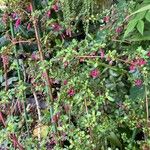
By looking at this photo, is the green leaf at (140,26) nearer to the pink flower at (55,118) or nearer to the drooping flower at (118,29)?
the drooping flower at (118,29)

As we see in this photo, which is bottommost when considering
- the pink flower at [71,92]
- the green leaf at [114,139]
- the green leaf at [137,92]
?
the green leaf at [114,139]

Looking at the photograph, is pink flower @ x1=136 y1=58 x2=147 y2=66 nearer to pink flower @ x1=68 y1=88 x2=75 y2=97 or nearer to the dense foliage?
the dense foliage

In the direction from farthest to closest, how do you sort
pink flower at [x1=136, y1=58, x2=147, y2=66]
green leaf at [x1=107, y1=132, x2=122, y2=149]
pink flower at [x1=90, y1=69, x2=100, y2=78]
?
1. green leaf at [x1=107, y1=132, x2=122, y2=149]
2. pink flower at [x1=90, y1=69, x2=100, y2=78]
3. pink flower at [x1=136, y1=58, x2=147, y2=66]

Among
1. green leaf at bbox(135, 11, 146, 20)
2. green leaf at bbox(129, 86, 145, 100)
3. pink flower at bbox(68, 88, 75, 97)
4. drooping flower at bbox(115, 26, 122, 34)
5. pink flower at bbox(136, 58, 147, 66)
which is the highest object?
green leaf at bbox(135, 11, 146, 20)

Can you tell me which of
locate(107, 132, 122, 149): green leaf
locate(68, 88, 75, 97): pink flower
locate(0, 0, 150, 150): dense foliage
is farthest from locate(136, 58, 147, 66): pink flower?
locate(107, 132, 122, 149): green leaf

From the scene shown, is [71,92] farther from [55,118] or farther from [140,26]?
[140,26]

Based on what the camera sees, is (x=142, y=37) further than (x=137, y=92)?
No

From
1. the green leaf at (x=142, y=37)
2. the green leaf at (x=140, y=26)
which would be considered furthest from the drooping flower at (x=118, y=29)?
the green leaf at (x=140, y=26)

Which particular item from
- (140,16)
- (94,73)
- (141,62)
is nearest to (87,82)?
(94,73)

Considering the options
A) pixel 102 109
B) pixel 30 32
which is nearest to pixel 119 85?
pixel 102 109

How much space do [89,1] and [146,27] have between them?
0.81 feet

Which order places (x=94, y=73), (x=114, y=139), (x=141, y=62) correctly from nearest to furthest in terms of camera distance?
(x=141, y=62), (x=94, y=73), (x=114, y=139)

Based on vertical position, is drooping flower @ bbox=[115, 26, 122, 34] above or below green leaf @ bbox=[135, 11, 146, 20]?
below

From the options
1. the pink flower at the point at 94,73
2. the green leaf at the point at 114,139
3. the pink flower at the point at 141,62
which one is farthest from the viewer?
the green leaf at the point at 114,139
